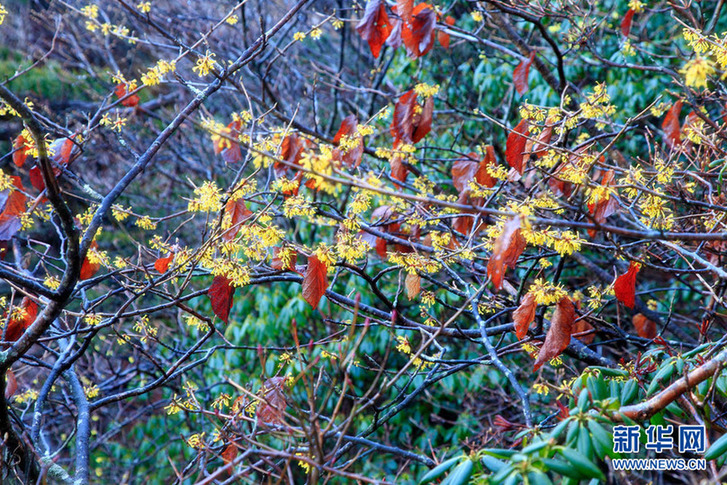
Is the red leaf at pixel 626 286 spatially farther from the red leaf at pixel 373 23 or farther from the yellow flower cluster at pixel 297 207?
the red leaf at pixel 373 23

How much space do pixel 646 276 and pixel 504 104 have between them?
1917mm

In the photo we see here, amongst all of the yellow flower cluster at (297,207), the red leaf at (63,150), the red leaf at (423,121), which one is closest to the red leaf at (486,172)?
the red leaf at (423,121)

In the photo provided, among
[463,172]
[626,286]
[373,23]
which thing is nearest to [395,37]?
[373,23]

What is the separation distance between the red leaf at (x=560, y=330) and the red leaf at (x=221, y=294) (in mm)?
1190

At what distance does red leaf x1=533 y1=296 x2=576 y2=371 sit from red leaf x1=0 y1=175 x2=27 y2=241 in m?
2.13

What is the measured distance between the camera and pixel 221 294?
209 cm

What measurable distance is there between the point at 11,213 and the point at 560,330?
225 cm

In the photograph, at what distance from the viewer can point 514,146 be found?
7.38 feet

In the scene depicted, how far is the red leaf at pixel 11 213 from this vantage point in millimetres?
2209

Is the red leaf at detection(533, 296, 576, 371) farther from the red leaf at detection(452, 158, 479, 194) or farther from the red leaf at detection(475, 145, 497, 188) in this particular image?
the red leaf at detection(452, 158, 479, 194)

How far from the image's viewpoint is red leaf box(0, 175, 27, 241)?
87.0 inches

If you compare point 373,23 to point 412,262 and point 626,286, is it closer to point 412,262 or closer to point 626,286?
point 412,262

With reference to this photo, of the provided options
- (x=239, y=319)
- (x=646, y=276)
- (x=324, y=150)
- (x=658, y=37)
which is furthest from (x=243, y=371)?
(x=658, y=37)

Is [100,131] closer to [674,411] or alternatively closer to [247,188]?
[247,188]
